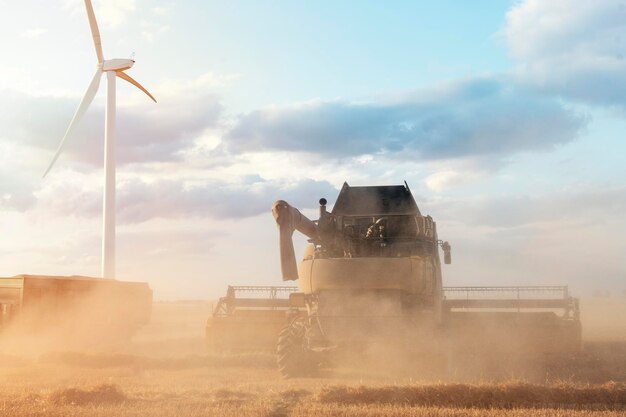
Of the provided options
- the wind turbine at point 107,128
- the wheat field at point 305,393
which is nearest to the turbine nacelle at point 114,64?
the wind turbine at point 107,128

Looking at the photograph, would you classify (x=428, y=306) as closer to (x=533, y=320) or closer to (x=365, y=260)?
(x=365, y=260)

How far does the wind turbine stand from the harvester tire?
96.7 ft

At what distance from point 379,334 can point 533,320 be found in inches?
297

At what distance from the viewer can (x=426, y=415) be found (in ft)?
39.2

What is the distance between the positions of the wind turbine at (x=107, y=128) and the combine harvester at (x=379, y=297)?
2792 centimetres

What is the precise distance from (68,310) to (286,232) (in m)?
14.5

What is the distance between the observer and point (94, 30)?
48.8m

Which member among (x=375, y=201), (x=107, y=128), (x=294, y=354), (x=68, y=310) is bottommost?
(x=294, y=354)

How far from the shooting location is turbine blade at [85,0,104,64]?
157ft

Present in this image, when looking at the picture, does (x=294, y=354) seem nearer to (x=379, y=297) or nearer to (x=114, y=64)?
(x=379, y=297)

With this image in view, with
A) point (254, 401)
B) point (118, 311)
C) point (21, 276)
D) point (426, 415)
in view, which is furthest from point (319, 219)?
point (118, 311)

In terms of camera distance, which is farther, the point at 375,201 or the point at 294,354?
the point at 375,201

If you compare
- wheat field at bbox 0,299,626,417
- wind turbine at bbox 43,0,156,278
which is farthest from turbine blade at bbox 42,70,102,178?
wheat field at bbox 0,299,626,417

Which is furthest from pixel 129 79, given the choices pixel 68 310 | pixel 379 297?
pixel 379 297
